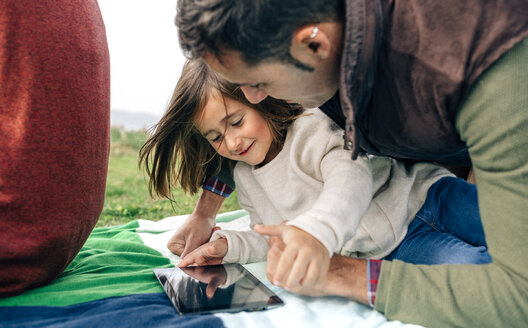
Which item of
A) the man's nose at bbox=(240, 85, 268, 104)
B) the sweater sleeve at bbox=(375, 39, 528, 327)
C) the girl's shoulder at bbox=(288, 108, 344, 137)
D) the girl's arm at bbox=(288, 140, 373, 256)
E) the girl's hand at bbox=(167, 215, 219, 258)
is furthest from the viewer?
the girl's hand at bbox=(167, 215, 219, 258)

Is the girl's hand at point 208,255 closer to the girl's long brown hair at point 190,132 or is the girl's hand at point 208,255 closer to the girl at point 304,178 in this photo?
the girl at point 304,178

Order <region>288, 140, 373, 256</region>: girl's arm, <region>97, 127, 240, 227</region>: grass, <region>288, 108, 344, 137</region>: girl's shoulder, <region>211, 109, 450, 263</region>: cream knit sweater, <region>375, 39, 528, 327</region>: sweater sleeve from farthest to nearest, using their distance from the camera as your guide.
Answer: <region>97, 127, 240, 227</region>: grass < <region>288, 108, 344, 137</region>: girl's shoulder < <region>211, 109, 450, 263</region>: cream knit sweater < <region>288, 140, 373, 256</region>: girl's arm < <region>375, 39, 528, 327</region>: sweater sleeve

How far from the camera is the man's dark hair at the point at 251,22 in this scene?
36.4 inches

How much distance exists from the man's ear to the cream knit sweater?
14.2 inches

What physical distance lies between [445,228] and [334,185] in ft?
1.65

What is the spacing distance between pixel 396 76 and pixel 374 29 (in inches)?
4.7

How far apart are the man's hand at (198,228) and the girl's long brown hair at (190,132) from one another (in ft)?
0.29

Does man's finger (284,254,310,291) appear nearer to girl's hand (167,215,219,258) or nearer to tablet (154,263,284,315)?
Result: tablet (154,263,284,315)

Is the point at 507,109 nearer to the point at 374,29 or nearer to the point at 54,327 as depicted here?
the point at 374,29

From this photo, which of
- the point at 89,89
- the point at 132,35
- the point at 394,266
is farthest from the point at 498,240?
the point at 132,35

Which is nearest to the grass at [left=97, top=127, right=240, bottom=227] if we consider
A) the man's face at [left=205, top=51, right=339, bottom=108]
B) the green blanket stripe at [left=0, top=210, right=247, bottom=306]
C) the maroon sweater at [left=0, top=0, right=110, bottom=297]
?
the green blanket stripe at [left=0, top=210, right=247, bottom=306]

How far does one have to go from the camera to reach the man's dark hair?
0.92m

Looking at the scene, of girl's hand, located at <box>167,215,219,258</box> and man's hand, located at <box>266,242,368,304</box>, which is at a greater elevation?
man's hand, located at <box>266,242,368,304</box>

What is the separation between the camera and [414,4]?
0.96 m
